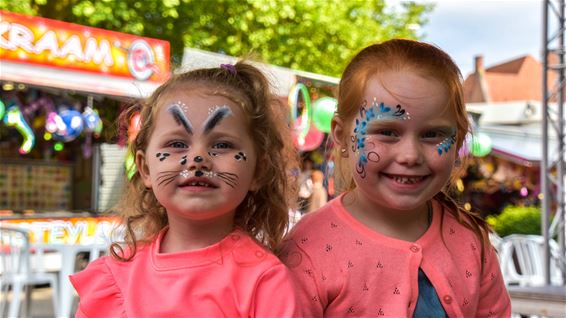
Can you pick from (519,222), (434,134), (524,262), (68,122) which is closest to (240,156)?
(434,134)

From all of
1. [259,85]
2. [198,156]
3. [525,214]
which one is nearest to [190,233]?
[198,156]

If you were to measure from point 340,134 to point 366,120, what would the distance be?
0.40ft

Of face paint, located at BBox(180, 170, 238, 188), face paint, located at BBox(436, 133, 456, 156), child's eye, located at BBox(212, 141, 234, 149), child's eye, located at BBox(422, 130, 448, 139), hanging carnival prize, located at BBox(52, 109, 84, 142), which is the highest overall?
child's eye, located at BBox(422, 130, 448, 139)

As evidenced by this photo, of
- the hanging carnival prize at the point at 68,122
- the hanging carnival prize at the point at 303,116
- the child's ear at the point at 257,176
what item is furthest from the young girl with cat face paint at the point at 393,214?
the hanging carnival prize at the point at 68,122

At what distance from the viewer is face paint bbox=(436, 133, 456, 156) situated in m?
1.51

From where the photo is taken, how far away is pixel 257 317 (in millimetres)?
1392

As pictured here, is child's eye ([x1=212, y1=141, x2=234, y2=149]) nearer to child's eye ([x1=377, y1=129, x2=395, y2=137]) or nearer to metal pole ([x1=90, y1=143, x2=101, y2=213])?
child's eye ([x1=377, y1=129, x2=395, y2=137])

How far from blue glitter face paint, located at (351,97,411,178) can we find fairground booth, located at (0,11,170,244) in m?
4.66

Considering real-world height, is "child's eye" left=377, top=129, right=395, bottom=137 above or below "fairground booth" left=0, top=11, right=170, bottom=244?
above

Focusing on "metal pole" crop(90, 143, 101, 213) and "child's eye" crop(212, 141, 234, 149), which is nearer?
"child's eye" crop(212, 141, 234, 149)

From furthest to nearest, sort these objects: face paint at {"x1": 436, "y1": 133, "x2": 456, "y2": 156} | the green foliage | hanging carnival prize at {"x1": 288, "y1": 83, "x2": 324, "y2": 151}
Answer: the green foliage
hanging carnival prize at {"x1": 288, "y1": 83, "x2": 324, "y2": 151}
face paint at {"x1": 436, "y1": 133, "x2": 456, "y2": 156}

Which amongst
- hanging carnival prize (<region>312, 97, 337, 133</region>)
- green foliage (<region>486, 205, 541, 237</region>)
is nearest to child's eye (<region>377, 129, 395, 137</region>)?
hanging carnival prize (<region>312, 97, 337, 133</region>)

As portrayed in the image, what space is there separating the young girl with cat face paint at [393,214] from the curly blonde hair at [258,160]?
0.28ft

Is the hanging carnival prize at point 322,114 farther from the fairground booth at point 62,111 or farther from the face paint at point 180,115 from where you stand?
the face paint at point 180,115
